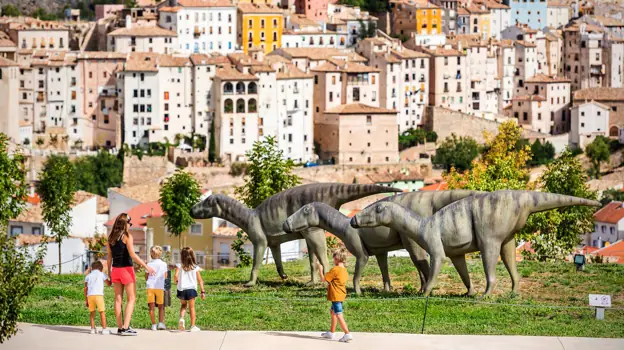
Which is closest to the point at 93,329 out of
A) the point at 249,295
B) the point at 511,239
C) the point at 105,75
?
the point at 249,295

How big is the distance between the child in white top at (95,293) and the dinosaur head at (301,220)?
524 cm

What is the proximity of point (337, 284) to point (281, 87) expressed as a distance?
265 feet

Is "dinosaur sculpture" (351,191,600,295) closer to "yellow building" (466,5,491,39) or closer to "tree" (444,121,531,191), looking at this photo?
"tree" (444,121,531,191)

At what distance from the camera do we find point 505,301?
94.5ft

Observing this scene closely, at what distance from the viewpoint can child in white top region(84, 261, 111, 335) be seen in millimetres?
25000

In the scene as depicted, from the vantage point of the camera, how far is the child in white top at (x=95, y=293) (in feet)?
82.0

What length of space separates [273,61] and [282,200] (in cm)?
7631

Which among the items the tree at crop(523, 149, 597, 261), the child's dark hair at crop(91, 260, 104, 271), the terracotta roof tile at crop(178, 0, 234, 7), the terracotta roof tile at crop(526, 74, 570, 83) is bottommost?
the tree at crop(523, 149, 597, 261)

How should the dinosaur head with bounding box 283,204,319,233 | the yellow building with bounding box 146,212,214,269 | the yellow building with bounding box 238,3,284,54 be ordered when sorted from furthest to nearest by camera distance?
the yellow building with bounding box 238,3,284,54, the yellow building with bounding box 146,212,214,269, the dinosaur head with bounding box 283,204,319,233

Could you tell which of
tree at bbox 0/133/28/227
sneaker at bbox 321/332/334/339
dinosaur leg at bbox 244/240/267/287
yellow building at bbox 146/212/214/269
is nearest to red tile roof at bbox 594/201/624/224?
yellow building at bbox 146/212/214/269

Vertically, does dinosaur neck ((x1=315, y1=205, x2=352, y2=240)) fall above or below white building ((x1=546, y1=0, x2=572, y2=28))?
below

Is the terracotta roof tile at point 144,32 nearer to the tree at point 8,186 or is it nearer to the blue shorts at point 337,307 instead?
the tree at point 8,186

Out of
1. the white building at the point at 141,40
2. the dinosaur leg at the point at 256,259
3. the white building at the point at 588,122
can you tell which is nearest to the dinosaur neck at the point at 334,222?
the dinosaur leg at the point at 256,259

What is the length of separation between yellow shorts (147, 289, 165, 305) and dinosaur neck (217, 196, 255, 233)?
6822mm
